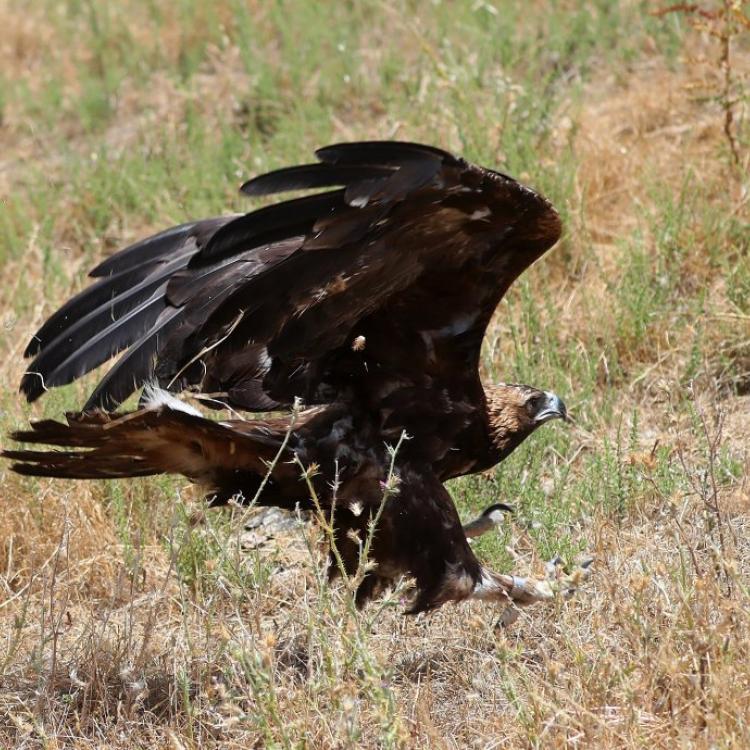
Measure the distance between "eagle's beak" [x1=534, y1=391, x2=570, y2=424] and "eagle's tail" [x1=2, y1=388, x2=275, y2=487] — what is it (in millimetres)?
1035

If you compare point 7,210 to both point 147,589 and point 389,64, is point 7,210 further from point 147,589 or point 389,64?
point 147,589

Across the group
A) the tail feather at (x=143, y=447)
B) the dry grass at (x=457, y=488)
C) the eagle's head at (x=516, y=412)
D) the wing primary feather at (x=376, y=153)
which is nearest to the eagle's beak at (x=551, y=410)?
Result: the eagle's head at (x=516, y=412)

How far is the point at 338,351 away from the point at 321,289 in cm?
55

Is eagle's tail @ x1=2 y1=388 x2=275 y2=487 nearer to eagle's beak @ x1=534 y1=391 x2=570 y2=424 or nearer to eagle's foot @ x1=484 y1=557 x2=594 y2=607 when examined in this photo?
eagle's foot @ x1=484 y1=557 x2=594 y2=607

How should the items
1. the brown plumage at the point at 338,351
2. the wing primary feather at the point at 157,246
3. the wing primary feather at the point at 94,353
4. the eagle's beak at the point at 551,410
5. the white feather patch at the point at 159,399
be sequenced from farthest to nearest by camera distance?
1. the eagle's beak at the point at 551,410
2. the wing primary feather at the point at 157,246
3. the wing primary feather at the point at 94,353
4. the white feather patch at the point at 159,399
5. the brown plumage at the point at 338,351

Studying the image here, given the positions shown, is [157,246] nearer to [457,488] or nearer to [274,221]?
[274,221]

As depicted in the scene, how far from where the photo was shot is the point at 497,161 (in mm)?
6590

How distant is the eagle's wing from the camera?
3.53m

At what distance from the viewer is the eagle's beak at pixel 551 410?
4.71 metres

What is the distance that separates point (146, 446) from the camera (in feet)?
12.9

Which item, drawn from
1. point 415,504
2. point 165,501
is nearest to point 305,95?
point 165,501

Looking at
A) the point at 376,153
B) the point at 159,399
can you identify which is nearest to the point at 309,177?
the point at 376,153

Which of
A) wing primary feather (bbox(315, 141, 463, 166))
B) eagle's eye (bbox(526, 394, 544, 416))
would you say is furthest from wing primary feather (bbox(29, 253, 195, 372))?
eagle's eye (bbox(526, 394, 544, 416))

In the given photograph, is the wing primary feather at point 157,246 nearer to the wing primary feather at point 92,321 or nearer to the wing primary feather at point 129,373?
the wing primary feather at point 92,321
